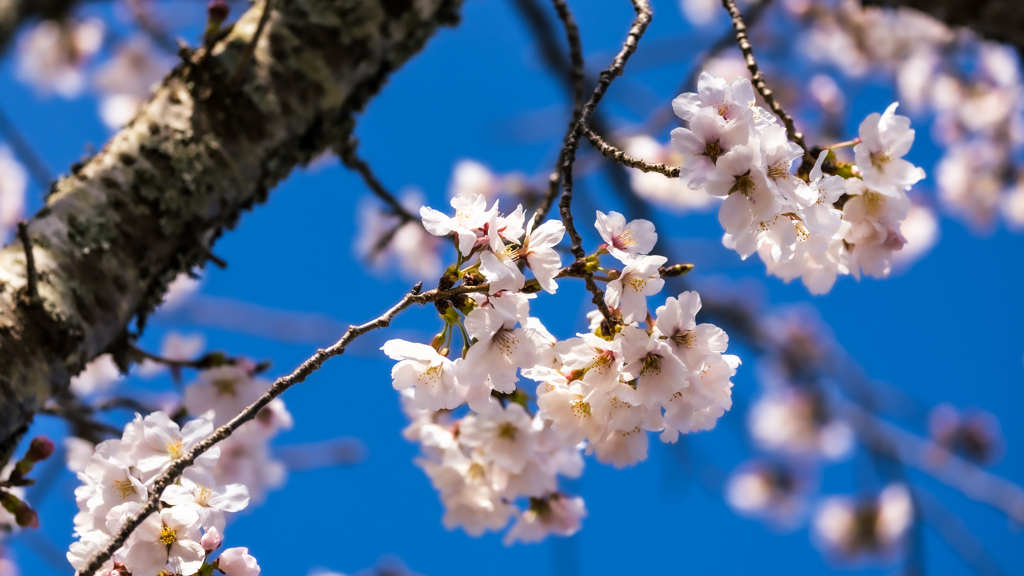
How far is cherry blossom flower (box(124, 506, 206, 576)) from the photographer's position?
0.77 meters

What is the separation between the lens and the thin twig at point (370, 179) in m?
1.52

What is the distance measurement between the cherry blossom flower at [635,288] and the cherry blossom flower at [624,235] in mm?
28

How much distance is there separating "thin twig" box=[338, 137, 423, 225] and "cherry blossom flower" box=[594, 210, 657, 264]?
799 millimetres

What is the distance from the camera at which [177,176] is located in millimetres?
1170

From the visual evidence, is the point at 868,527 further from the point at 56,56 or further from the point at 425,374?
the point at 56,56

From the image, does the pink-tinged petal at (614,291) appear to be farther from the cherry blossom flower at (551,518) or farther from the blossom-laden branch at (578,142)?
the cherry blossom flower at (551,518)

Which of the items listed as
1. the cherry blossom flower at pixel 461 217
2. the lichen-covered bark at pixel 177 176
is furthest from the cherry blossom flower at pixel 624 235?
the lichen-covered bark at pixel 177 176

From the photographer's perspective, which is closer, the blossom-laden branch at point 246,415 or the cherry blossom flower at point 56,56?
the blossom-laden branch at point 246,415

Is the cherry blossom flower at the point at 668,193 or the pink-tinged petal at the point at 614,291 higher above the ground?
the cherry blossom flower at the point at 668,193

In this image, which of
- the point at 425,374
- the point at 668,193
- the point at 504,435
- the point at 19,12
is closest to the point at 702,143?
the point at 425,374

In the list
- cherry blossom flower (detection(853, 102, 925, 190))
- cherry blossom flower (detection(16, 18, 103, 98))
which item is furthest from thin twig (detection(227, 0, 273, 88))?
cherry blossom flower (detection(16, 18, 103, 98))

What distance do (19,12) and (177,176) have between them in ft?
6.85

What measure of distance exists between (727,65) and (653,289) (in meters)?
4.23

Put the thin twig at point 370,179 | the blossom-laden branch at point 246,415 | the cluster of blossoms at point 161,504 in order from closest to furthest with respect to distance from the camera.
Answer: the blossom-laden branch at point 246,415, the cluster of blossoms at point 161,504, the thin twig at point 370,179
